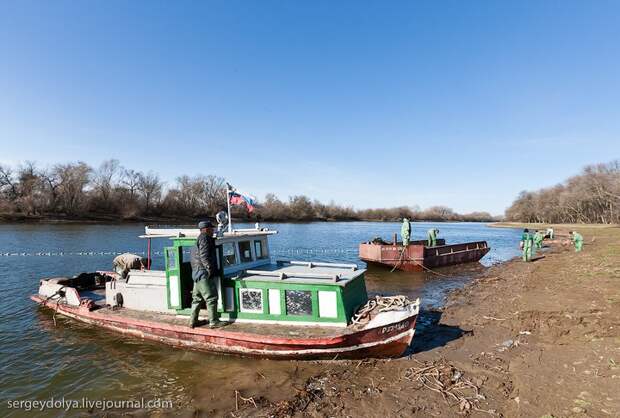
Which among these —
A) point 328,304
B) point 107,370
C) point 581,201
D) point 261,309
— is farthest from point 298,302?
point 581,201

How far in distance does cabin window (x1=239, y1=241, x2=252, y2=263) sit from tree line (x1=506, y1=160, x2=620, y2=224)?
83645 mm

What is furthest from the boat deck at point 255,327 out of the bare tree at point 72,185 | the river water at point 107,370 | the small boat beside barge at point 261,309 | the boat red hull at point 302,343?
the bare tree at point 72,185

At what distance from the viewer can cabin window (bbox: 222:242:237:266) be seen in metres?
10.3

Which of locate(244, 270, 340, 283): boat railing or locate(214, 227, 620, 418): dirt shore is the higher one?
locate(244, 270, 340, 283): boat railing

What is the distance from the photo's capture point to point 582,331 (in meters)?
9.36

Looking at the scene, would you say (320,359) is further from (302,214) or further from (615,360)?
(302,214)

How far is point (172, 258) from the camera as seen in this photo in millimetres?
10258

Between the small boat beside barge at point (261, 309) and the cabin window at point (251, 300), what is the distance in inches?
1.1

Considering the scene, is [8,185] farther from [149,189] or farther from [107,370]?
[107,370]

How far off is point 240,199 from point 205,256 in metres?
2.61

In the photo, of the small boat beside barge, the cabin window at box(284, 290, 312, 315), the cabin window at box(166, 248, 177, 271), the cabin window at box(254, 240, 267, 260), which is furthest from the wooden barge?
the cabin window at box(166, 248, 177, 271)

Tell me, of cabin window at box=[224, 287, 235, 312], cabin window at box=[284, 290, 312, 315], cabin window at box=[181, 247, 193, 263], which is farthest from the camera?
cabin window at box=[181, 247, 193, 263]

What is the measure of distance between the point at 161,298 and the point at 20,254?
79.9ft

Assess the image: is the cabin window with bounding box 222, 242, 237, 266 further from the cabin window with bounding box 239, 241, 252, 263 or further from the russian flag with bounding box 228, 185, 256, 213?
the russian flag with bounding box 228, 185, 256, 213
